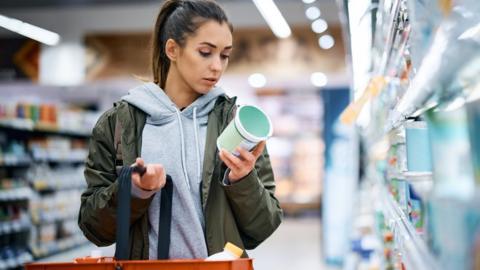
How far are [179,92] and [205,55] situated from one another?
161 millimetres

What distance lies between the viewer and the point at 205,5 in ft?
5.74

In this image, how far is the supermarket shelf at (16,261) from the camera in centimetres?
637

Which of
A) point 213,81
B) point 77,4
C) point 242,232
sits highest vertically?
point 77,4

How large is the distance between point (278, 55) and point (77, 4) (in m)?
3.47

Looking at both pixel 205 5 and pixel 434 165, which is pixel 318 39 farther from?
pixel 434 165

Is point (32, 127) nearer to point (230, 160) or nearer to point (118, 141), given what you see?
point (118, 141)

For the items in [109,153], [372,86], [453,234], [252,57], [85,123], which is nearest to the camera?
[453,234]

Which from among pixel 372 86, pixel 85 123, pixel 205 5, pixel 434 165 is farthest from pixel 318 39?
pixel 434 165

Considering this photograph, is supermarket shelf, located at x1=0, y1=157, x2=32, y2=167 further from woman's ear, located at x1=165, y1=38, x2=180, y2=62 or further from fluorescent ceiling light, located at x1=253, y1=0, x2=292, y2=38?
woman's ear, located at x1=165, y1=38, x2=180, y2=62

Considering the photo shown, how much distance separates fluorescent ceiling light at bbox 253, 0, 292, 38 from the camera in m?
8.13

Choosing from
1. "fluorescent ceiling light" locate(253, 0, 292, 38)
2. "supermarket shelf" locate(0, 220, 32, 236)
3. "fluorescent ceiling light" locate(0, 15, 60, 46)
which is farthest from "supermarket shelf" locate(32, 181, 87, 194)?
"fluorescent ceiling light" locate(253, 0, 292, 38)

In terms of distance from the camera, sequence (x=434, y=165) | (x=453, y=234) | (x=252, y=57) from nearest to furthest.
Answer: (x=453, y=234), (x=434, y=165), (x=252, y=57)

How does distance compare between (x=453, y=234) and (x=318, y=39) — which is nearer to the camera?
(x=453, y=234)

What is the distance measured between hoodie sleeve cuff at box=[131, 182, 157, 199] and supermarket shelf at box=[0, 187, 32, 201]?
18.0ft
